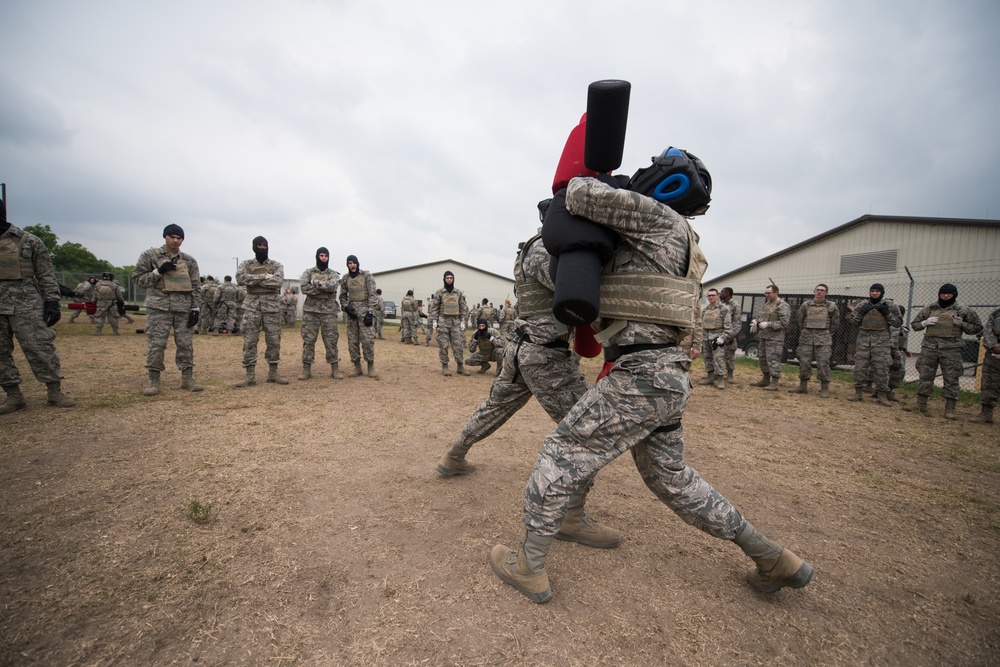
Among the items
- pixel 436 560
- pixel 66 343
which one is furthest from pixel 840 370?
pixel 66 343

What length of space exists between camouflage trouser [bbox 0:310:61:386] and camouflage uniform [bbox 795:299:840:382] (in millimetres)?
11514

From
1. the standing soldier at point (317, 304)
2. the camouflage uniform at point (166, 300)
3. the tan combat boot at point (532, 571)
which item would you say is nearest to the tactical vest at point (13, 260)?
the camouflage uniform at point (166, 300)

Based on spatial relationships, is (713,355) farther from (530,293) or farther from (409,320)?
(409,320)

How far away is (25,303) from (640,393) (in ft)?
21.3

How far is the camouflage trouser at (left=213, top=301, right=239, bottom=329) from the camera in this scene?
51.6ft

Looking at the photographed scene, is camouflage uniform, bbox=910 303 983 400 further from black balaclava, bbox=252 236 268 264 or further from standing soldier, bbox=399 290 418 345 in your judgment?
standing soldier, bbox=399 290 418 345

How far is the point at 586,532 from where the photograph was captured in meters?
2.44

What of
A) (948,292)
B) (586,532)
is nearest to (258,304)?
(586,532)

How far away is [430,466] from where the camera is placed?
3520 mm

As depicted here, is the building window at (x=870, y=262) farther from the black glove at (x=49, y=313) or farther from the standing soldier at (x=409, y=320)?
the black glove at (x=49, y=313)

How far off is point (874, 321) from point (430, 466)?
8.63 metres

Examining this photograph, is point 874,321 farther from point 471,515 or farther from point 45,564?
point 45,564

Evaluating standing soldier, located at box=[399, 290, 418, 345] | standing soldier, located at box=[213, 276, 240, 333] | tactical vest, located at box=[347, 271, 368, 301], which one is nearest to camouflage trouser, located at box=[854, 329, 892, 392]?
tactical vest, located at box=[347, 271, 368, 301]

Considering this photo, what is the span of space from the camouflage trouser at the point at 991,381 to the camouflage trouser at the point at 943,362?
0.91 feet
